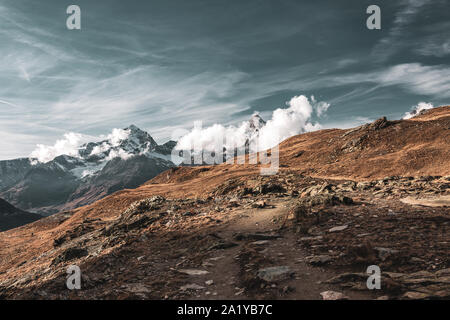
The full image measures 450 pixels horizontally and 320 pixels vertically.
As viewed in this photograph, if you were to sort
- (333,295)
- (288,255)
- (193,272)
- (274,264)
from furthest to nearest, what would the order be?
(288,255), (193,272), (274,264), (333,295)

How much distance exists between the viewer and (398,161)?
44.7 m

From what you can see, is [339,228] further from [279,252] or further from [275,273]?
[275,273]

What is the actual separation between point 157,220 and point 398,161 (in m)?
42.2

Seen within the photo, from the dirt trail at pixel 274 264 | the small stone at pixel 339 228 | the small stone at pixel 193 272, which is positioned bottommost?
the small stone at pixel 193 272

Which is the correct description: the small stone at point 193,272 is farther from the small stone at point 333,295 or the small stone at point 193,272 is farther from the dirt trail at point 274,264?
the small stone at point 333,295

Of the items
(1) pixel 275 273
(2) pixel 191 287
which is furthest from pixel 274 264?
(2) pixel 191 287

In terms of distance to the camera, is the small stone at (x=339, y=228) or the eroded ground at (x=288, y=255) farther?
the small stone at (x=339, y=228)

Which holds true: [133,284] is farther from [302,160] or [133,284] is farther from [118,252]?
[302,160]

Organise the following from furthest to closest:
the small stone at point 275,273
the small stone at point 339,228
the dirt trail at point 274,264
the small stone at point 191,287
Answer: the small stone at point 339,228
the small stone at point 191,287
the small stone at point 275,273
the dirt trail at point 274,264

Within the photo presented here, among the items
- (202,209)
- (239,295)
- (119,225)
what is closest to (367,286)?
(239,295)

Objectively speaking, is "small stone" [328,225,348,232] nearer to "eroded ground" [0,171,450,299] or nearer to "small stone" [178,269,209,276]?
"eroded ground" [0,171,450,299]

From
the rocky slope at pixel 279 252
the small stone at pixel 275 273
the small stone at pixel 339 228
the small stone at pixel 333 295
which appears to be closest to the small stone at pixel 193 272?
the rocky slope at pixel 279 252

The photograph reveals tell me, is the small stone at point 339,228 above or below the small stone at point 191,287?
above

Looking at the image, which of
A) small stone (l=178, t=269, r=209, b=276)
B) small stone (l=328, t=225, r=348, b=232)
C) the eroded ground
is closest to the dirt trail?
the eroded ground
